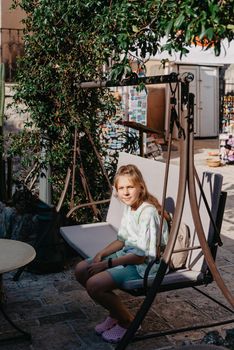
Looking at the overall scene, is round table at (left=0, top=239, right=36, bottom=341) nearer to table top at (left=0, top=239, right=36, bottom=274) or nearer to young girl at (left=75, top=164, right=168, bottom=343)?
table top at (left=0, top=239, right=36, bottom=274)

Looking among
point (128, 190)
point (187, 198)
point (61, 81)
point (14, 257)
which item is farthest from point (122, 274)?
point (61, 81)

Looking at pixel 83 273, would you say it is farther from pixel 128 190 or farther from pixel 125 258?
pixel 128 190

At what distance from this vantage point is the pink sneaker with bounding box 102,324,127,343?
330 centimetres

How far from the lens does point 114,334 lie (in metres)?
3.32

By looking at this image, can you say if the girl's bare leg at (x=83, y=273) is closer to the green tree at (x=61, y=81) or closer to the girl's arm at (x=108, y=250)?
the girl's arm at (x=108, y=250)

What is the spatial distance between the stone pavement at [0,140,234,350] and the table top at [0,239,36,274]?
0.56 metres

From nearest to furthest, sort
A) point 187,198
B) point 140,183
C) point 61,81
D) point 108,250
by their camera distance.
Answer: point 140,183 < point 108,250 < point 187,198 < point 61,81

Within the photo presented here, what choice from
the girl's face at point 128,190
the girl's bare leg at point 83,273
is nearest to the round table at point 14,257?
the girl's bare leg at point 83,273

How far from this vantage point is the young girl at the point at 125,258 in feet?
10.5

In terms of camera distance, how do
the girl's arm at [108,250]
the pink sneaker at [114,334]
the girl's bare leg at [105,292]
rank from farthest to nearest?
the girl's arm at [108,250] → the pink sneaker at [114,334] → the girl's bare leg at [105,292]

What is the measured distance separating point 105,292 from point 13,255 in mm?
609

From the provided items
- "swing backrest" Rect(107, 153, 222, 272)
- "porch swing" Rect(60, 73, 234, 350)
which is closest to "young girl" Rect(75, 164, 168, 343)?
"porch swing" Rect(60, 73, 234, 350)

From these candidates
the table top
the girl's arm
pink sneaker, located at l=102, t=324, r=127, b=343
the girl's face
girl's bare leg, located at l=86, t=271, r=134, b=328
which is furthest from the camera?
the girl's arm

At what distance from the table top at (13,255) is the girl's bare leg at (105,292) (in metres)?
0.41
